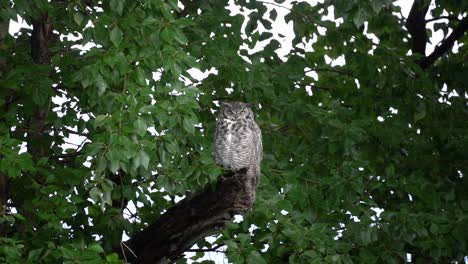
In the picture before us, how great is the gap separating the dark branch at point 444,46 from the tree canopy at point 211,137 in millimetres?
488

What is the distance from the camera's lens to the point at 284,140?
366 inches

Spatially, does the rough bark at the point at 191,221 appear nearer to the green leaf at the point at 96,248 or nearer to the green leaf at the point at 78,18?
the green leaf at the point at 96,248

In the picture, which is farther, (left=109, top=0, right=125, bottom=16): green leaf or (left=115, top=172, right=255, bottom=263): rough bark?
(left=109, top=0, right=125, bottom=16): green leaf

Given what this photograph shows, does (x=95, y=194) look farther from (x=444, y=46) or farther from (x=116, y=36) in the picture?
(x=444, y=46)

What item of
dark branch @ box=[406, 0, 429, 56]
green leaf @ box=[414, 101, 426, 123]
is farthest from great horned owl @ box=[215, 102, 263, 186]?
dark branch @ box=[406, 0, 429, 56]

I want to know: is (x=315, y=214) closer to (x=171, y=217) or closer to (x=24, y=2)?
(x=171, y=217)

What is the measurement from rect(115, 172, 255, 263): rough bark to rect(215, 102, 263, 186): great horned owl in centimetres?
64

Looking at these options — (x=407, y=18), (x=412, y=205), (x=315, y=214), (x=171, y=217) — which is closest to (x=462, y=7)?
(x=407, y=18)

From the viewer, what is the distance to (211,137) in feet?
27.8

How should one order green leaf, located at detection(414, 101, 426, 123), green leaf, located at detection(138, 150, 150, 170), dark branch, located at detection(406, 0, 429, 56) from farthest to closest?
dark branch, located at detection(406, 0, 429, 56) → green leaf, located at detection(414, 101, 426, 123) → green leaf, located at detection(138, 150, 150, 170)

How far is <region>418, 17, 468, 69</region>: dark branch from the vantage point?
38.1 feet

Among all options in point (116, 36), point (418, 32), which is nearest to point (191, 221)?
point (116, 36)

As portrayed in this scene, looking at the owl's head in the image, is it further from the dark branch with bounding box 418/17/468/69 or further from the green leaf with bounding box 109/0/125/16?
the dark branch with bounding box 418/17/468/69

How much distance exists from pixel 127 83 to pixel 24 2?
49.4 inches
